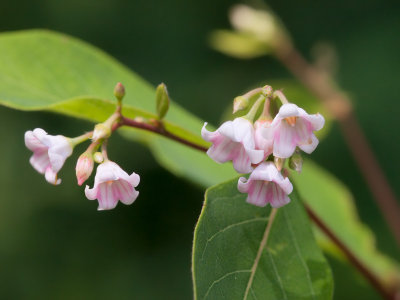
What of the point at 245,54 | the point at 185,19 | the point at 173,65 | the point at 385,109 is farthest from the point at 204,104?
the point at 245,54

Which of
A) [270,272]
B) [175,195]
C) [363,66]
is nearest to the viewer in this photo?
[270,272]

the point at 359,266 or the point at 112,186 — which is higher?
the point at 359,266

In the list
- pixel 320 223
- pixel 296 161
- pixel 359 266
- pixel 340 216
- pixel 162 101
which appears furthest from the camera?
pixel 340 216

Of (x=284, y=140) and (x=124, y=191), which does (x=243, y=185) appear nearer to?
(x=284, y=140)

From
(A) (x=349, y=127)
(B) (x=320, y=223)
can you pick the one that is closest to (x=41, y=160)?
(B) (x=320, y=223)

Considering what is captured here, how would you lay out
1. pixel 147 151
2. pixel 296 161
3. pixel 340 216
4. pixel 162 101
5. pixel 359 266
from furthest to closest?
pixel 147 151
pixel 340 216
pixel 359 266
pixel 162 101
pixel 296 161

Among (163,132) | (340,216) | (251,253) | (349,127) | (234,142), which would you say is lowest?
(251,253)

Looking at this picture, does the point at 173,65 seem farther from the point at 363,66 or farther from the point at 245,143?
the point at 245,143

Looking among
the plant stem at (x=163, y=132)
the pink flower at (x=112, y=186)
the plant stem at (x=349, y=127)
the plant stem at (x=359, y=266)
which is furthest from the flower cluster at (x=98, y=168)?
the plant stem at (x=349, y=127)
